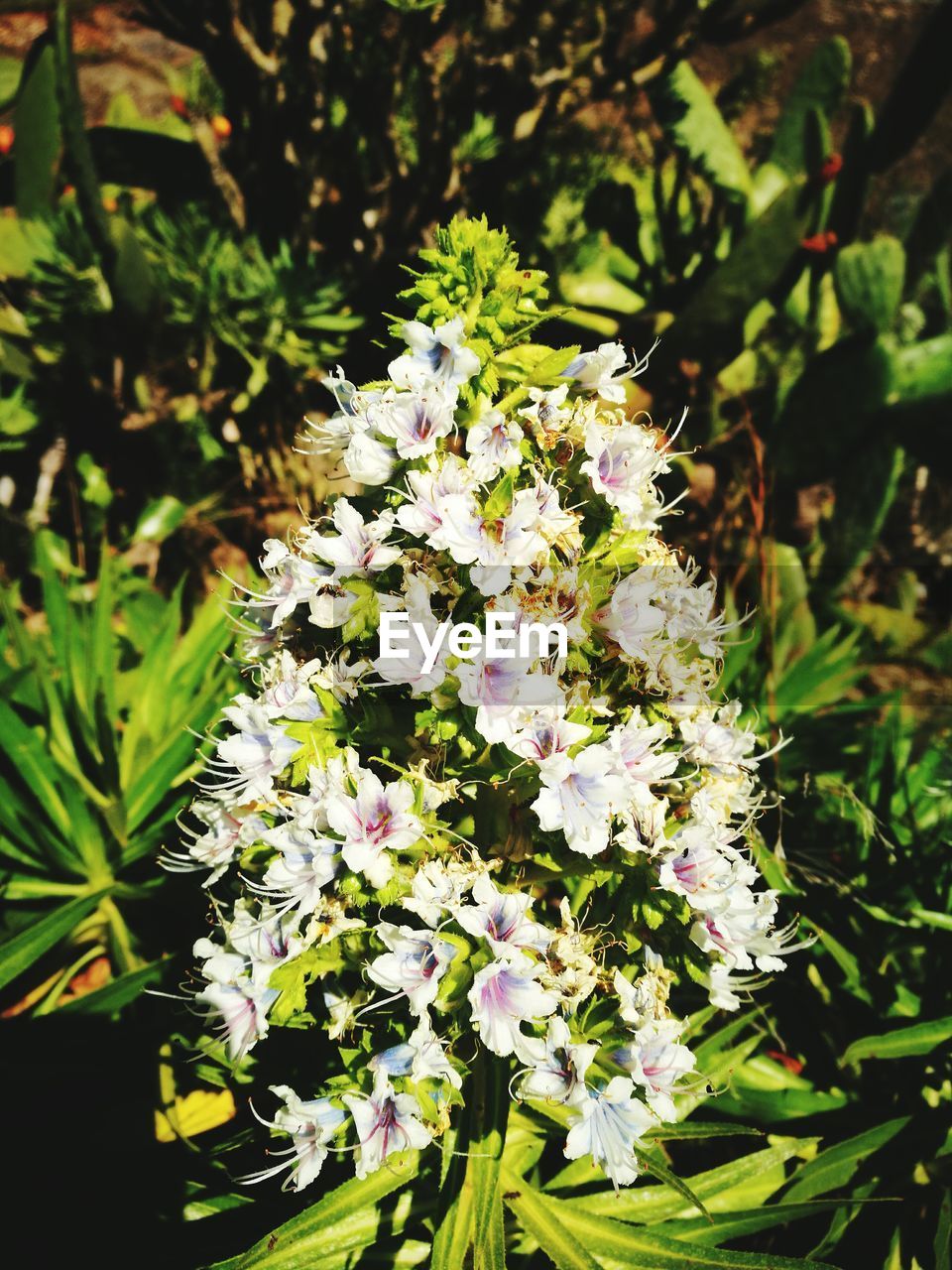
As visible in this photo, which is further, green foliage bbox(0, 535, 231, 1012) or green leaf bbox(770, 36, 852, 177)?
green leaf bbox(770, 36, 852, 177)

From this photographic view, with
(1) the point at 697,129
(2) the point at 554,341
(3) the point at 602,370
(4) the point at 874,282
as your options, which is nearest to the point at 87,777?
(3) the point at 602,370

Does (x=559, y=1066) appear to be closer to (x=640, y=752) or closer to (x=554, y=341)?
(x=640, y=752)

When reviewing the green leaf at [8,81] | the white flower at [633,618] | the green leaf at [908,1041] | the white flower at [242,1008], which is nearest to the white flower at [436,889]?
the white flower at [242,1008]

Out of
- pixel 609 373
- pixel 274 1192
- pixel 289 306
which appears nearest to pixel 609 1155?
pixel 274 1192

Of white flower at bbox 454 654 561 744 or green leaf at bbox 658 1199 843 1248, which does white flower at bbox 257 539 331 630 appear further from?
green leaf at bbox 658 1199 843 1248

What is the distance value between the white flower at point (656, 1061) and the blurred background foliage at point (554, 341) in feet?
2.48

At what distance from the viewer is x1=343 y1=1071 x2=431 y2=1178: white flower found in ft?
3.35

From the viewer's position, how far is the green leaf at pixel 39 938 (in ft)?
5.33

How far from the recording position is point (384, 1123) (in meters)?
1.04

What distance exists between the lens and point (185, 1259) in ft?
4.50

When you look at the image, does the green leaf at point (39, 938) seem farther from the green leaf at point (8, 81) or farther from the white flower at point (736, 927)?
the green leaf at point (8, 81)

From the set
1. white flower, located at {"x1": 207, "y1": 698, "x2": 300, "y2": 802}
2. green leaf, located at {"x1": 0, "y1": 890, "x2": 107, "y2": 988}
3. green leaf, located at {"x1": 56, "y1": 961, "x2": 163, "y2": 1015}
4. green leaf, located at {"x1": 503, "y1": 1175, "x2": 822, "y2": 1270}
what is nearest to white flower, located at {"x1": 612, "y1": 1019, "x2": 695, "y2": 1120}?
green leaf, located at {"x1": 503, "y1": 1175, "x2": 822, "y2": 1270}

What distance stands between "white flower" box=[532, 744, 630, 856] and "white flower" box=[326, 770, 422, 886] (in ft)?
0.49

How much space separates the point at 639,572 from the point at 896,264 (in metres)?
2.98
